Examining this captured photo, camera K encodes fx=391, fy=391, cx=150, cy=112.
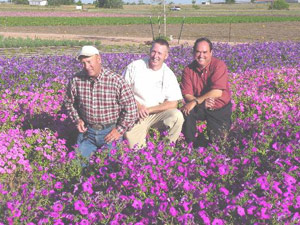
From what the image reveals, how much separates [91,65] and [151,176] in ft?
4.92

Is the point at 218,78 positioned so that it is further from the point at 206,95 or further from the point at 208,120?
the point at 208,120

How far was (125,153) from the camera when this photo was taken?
11.1 ft

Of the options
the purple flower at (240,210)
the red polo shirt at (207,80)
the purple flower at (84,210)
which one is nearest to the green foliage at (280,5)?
the red polo shirt at (207,80)

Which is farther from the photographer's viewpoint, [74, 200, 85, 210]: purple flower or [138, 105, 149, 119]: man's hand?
[138, 105, 149, 119]: man's hand

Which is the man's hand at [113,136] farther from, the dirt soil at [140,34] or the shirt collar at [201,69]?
the dirt soil at [140,34]

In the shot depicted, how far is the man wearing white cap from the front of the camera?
4.12 m

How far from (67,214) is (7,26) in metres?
37.2

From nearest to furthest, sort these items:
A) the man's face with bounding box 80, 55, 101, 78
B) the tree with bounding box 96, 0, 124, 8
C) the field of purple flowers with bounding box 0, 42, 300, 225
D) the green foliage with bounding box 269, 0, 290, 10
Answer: the field of purple flowers with bounding box 0, 42, 300, 225 → the man's face with bounding box 80, 55, 101, 78 → the green foliage with bounding box 269, 0, 290, 10 → the tree with bounding box 96, 0, 124, 8

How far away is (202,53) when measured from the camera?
15.5 feet

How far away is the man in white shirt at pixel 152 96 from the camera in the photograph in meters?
4.64

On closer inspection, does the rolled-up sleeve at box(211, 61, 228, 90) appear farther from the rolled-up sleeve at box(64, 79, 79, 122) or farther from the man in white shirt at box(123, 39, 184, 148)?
the rolled-up sleeve at box(64, 79, 79, 122)

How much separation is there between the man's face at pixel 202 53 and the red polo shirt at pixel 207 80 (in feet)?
0.49

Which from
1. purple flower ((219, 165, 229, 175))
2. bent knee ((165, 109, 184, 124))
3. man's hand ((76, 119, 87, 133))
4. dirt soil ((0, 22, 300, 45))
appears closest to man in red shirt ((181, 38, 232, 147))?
bent knee ((165, 109, 184, 124))

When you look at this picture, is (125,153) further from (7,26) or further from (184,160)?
(7,26)
